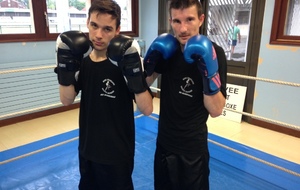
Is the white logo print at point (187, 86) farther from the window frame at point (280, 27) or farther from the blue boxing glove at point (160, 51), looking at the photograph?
the window frame at point (280, 27)

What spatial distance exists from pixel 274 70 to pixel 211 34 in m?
1.09

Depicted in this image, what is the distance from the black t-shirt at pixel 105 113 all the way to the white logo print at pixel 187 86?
0.76 ft

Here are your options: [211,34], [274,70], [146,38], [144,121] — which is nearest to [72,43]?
[144,121]

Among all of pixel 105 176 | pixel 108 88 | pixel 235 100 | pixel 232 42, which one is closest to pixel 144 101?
pixel 108 88

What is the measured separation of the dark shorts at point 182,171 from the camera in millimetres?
1129

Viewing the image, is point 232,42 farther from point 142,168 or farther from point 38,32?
point 38,32

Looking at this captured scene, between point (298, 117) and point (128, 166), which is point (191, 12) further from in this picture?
point (298, 117)

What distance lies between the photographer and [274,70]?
9.54 feet

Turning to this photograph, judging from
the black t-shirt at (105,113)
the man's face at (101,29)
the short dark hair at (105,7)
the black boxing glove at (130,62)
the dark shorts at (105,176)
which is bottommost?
the dark shorts at (105,176)

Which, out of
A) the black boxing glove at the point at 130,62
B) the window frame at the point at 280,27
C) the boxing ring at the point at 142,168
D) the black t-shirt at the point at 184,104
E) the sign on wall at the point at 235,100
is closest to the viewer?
the black boxing glove at the point at 130,62

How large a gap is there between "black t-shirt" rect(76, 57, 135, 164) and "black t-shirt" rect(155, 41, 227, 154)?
0.18 m

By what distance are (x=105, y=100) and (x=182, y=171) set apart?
1.57 ft

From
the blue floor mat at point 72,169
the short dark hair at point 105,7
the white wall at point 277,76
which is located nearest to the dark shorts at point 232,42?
the white wall at point 277,76

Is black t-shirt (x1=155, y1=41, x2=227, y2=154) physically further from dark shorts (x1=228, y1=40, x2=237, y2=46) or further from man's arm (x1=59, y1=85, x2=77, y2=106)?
dark shorts (x1=228, y1=40, x2=237, y2=46)
